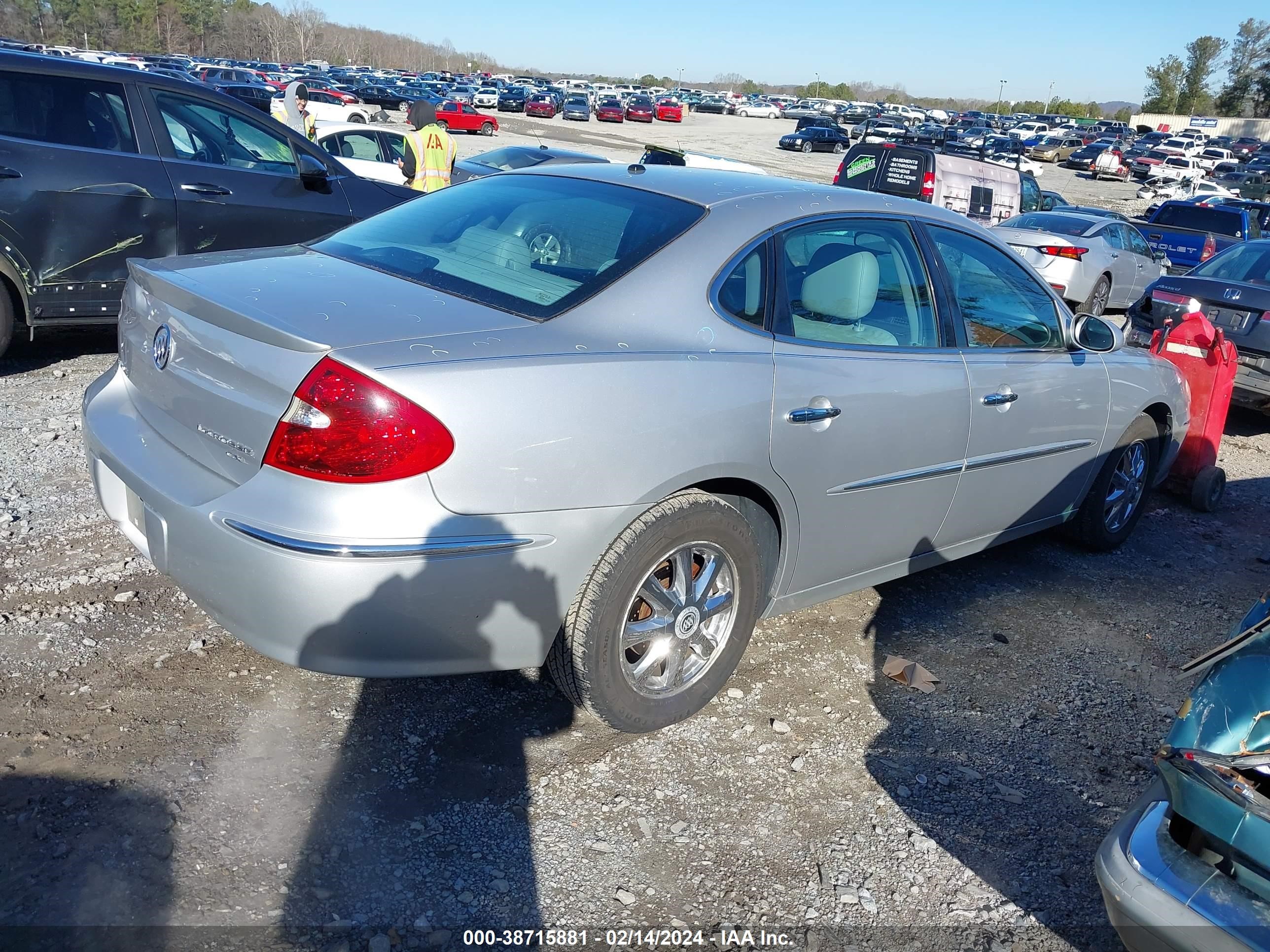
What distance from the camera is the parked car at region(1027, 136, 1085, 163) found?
55.6 meters

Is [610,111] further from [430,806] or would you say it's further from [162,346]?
[430,806]

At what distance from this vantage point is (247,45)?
11031 cm

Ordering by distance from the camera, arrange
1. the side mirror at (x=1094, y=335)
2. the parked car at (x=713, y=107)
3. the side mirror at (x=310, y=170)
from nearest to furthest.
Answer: the side mirror at (x=1094, y=335) < the side mirror at (x=310, y=170) < the parked car at (x=713, y=107)

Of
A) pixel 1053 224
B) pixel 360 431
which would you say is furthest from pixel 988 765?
pixel 1053 224

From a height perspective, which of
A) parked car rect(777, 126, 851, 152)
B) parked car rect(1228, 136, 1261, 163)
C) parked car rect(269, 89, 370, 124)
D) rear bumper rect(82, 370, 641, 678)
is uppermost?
parked car rect(1228, 136, 1261, 163)

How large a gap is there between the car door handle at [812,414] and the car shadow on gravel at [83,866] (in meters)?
2.04

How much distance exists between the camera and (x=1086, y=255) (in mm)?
13070

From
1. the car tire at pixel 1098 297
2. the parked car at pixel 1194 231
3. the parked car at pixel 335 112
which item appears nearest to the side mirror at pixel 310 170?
the car tire at pixel 1098 297

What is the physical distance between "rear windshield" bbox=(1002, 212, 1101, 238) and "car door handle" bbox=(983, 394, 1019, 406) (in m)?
10.7

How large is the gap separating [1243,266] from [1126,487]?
14.6 ft

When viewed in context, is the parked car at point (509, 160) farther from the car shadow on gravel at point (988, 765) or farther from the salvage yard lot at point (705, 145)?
the salvage yard lot at point (705, 145)

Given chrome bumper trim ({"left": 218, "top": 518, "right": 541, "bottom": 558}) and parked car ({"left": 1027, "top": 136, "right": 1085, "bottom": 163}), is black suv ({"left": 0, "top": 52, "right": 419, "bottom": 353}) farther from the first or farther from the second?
parked car ({"left": 1027, "top": 136, "right": 1085, "bottom": 163})

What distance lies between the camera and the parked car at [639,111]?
58531 mm

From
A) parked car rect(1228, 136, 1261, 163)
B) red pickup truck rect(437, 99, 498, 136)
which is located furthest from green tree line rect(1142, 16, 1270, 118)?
red pickup truck rect(437, 99, 498, 136)
